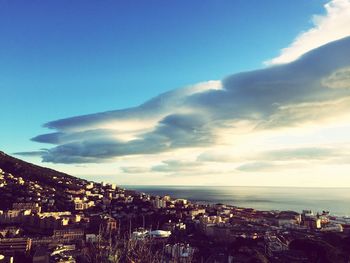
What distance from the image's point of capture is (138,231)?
56031mm

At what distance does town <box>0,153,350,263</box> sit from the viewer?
3106cm

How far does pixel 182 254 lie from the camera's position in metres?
38.7

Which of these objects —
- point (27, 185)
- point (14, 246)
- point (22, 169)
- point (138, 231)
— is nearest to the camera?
point (14, 246)

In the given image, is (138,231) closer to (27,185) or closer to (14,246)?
(14,246)

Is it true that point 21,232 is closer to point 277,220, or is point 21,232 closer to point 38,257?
point 38,257

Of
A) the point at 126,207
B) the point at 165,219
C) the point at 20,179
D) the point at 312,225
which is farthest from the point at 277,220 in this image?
the point at 20,179

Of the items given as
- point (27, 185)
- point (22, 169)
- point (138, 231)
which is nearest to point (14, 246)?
point (138, 231)

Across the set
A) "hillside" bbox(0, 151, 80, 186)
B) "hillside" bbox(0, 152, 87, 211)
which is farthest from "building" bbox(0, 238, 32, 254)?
"hillside" bbox(0, 151, 80, 186)

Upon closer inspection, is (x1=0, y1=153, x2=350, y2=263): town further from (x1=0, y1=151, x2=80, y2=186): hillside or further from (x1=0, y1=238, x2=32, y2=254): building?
(x1=0, y1=151, x2=80, y2=186): hillside

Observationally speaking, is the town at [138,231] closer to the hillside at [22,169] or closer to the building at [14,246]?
the building at [14,246]

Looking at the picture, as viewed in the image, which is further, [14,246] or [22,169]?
[22,169]

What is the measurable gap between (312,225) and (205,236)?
738 inches

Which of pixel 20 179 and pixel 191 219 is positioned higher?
pixel 20 179

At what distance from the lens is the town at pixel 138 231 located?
102 feet
